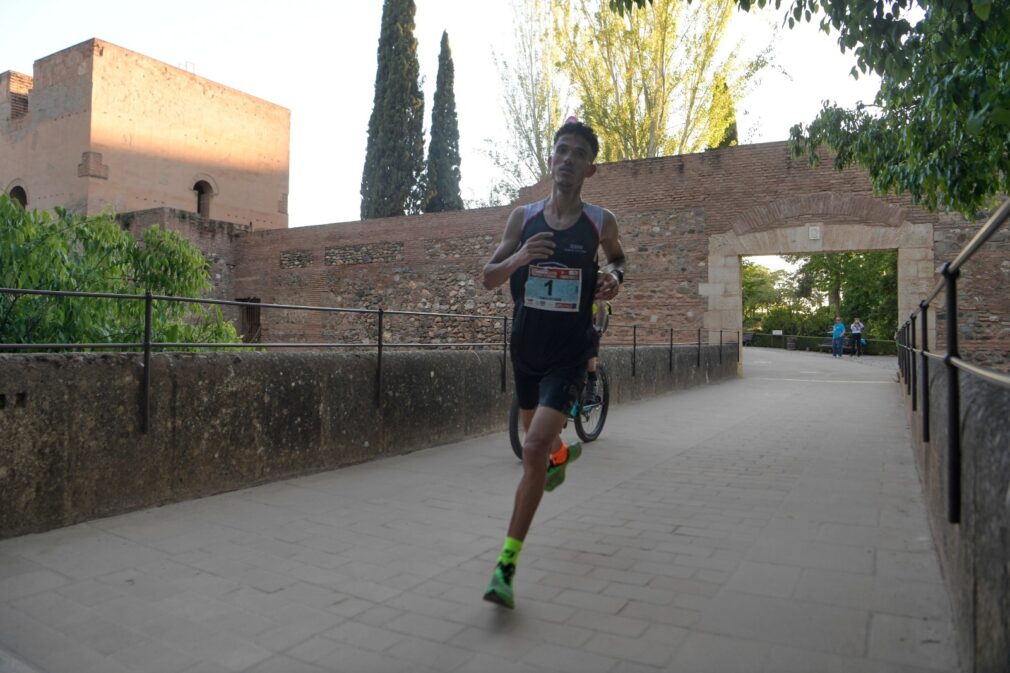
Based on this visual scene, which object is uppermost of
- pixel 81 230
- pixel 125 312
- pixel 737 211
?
pixel 737 211

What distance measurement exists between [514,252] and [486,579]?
4.59ft

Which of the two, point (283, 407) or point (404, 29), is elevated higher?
point (404, 29)

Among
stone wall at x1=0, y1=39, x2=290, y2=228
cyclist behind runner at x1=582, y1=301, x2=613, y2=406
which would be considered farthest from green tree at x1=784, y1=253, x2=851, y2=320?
cyclist behind runner at x1=582, y1=301, x2=613, y2=406

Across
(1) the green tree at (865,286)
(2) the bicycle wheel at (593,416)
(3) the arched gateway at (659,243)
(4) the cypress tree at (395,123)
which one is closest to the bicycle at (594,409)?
(2) the bicycle wheel at (593,416)

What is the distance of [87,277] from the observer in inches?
260

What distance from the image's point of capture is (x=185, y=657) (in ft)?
7.58

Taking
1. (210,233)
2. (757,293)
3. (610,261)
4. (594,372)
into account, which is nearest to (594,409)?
(594,372)

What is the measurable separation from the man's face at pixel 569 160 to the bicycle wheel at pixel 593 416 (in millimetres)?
3411

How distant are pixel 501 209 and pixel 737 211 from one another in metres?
6.52

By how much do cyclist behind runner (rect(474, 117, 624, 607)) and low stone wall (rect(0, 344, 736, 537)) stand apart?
2112mm

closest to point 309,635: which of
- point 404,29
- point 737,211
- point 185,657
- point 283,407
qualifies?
point 185,657

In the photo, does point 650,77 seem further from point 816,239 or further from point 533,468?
point 533,468

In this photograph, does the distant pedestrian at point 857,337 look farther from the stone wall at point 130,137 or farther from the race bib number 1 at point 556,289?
the race bib number 1 at point 556,289

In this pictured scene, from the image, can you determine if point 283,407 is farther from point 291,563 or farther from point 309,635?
point 309,635
